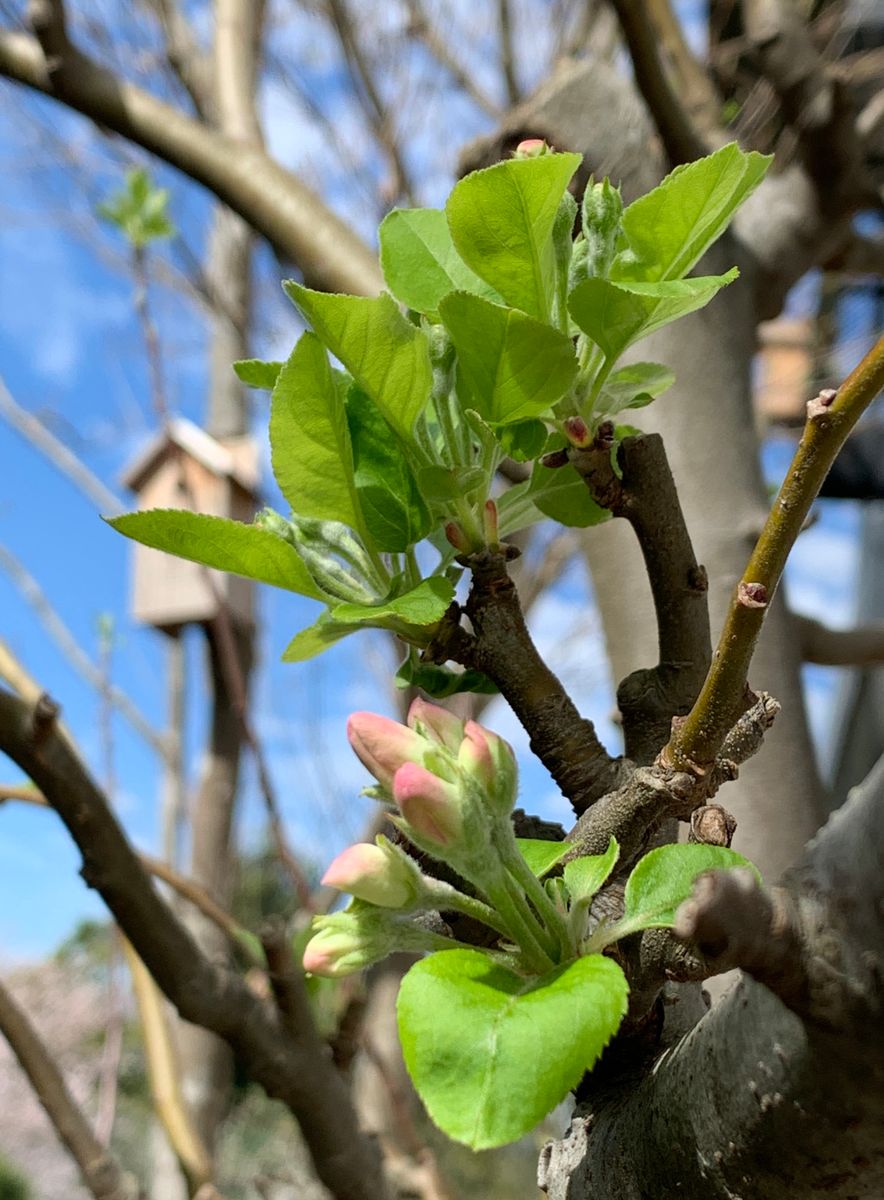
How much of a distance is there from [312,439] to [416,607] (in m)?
0.07

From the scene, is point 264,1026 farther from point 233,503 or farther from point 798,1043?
point 233,503

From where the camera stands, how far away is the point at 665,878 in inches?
11.6

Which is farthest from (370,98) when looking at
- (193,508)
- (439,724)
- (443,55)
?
(439,724)

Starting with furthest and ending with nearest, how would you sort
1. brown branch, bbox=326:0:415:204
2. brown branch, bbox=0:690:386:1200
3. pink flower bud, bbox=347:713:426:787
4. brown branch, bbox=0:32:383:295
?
brown branch, bbox=326:0:415:204
brown branch, bbox=0:32:383:295
brown branch, bbox=0:690:386:1200
pink flower bud, bbox=347:713:426:787

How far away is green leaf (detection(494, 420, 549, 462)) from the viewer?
37 centimetres

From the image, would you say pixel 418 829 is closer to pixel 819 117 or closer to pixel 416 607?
pixel 416 607

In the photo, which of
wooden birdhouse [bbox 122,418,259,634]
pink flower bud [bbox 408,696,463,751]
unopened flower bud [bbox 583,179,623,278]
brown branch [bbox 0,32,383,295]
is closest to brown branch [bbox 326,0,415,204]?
wooden birdhouse [bbox 122,418,259,634]

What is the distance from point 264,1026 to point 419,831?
505 millimetres

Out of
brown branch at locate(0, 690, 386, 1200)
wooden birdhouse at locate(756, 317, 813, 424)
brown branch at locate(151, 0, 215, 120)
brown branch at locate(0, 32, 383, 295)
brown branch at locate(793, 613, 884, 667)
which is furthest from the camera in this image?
wooden birdhouse at locate(756, 317, 813, 424)

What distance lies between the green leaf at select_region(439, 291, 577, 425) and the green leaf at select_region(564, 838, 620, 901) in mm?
141

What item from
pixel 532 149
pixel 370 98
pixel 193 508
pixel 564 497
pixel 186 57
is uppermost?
pixel 370 98

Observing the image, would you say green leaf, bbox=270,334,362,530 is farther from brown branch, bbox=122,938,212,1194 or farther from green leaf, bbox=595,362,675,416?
brown branch, bbox=122,938,212,1194

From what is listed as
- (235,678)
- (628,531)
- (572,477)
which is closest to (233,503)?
(235,678)

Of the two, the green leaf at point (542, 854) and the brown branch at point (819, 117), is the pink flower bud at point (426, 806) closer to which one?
the green leaf at point (542, 854)
